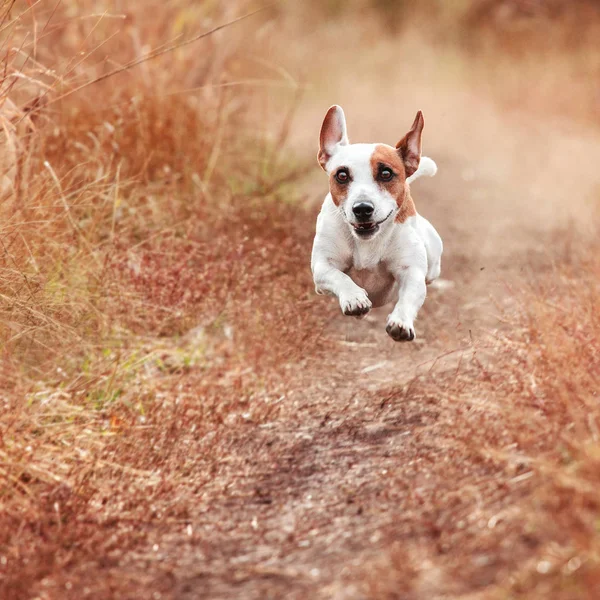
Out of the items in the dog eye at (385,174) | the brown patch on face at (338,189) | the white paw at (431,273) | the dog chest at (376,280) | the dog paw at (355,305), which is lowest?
the white paw at (431,273)

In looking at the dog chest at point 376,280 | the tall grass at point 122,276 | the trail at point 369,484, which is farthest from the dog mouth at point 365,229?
the tall grass at point 122,276

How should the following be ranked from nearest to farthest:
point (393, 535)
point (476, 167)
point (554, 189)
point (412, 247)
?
point (393, 535)
point (412, 247)
point (554, 189)
point (476, 167)

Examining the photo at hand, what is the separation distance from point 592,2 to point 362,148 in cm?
1153

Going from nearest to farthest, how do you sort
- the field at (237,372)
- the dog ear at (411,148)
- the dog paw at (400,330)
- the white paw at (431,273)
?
the field at (237,372) < the dog paw at (400,330) < the dog ear at (411,148) < the white paw at (431,273)

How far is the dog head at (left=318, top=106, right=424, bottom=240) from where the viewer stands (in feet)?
14.8

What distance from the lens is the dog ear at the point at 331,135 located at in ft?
16.3

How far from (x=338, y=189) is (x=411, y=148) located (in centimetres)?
39

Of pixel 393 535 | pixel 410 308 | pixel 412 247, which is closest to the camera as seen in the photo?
pixel 393 535

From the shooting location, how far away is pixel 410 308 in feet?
15.0

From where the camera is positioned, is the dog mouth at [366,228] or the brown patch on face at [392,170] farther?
the brown patch on face at [392,170]

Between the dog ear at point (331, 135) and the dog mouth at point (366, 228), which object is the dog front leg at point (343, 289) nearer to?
the dog mouth at point (366, 228)

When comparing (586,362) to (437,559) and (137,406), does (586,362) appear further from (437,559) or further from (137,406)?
(137,406)

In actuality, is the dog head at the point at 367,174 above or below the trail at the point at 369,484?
above

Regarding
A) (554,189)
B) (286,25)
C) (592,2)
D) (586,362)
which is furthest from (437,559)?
(592,2)
